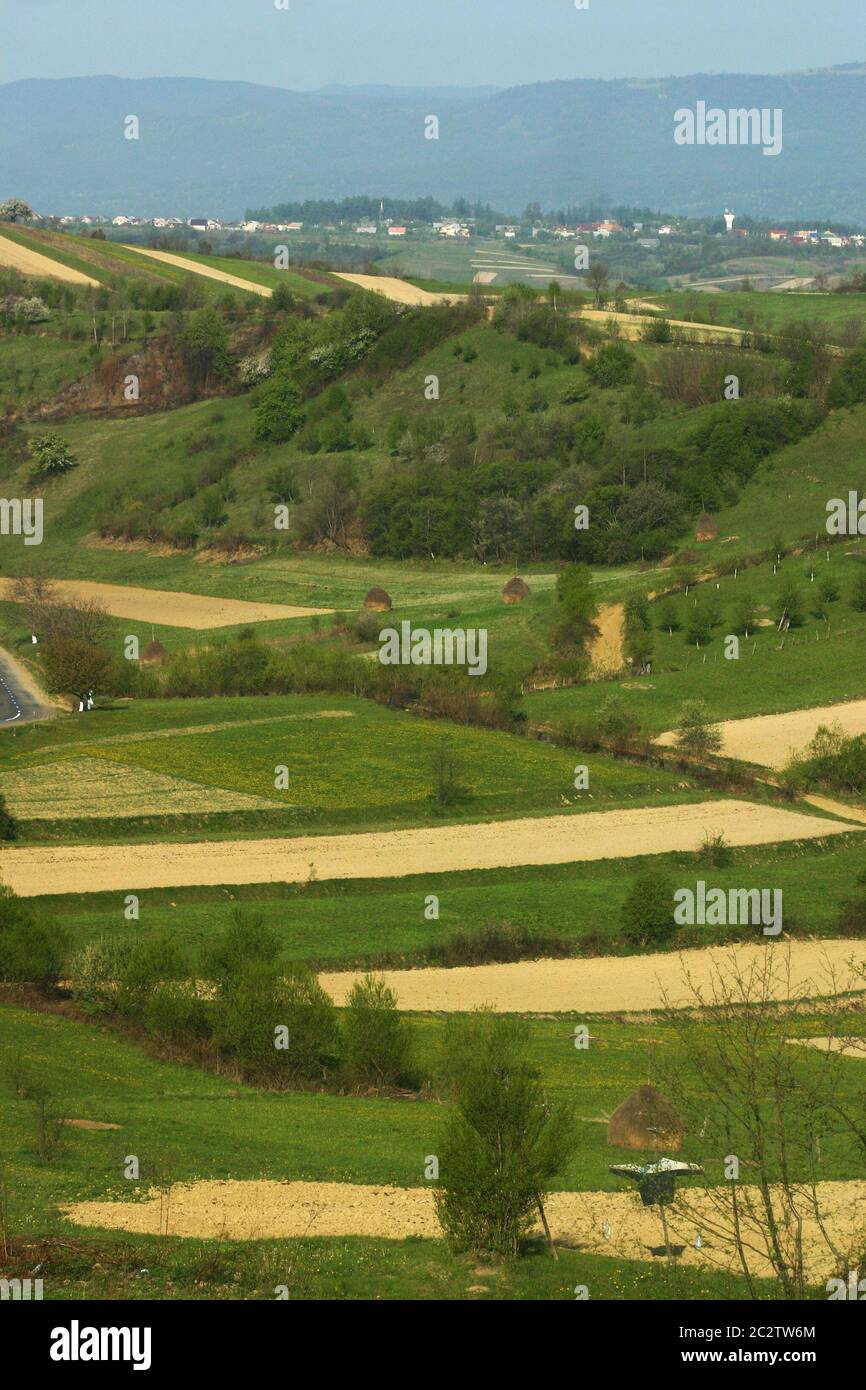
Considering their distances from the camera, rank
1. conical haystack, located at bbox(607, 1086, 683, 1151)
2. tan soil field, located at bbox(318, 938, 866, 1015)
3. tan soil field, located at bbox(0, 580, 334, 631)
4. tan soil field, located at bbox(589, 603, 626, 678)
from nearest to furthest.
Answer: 1. conical haystack, located at bbox(607, 1086, 683, 1151)
2. tan soil field, located at bbox(318, 938, 866, 1015)
3. tan soil field, located at bbox(589, 603, 626, 678)
4. tan soil field, located at bbox(0, 580, 334, 631)

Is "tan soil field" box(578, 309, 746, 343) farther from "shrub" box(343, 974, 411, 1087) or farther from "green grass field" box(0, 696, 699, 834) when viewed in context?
"shrub" box(343, 974, 411, 1087)

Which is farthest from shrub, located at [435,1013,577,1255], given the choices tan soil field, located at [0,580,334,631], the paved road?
tan soil field, located at [0,580,334,631]

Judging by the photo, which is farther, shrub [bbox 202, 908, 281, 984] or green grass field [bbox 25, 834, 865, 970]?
green grass field [bbox 25, 834, 865, 970]

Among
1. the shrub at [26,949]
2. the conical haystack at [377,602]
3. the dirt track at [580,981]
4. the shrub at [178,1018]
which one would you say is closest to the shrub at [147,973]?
the shrub at [178,1018]

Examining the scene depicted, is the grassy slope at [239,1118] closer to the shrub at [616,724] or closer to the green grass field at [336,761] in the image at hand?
the green grass field at [336,761]

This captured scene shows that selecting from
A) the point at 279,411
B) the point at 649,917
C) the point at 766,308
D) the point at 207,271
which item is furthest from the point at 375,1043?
the point at 207,271
